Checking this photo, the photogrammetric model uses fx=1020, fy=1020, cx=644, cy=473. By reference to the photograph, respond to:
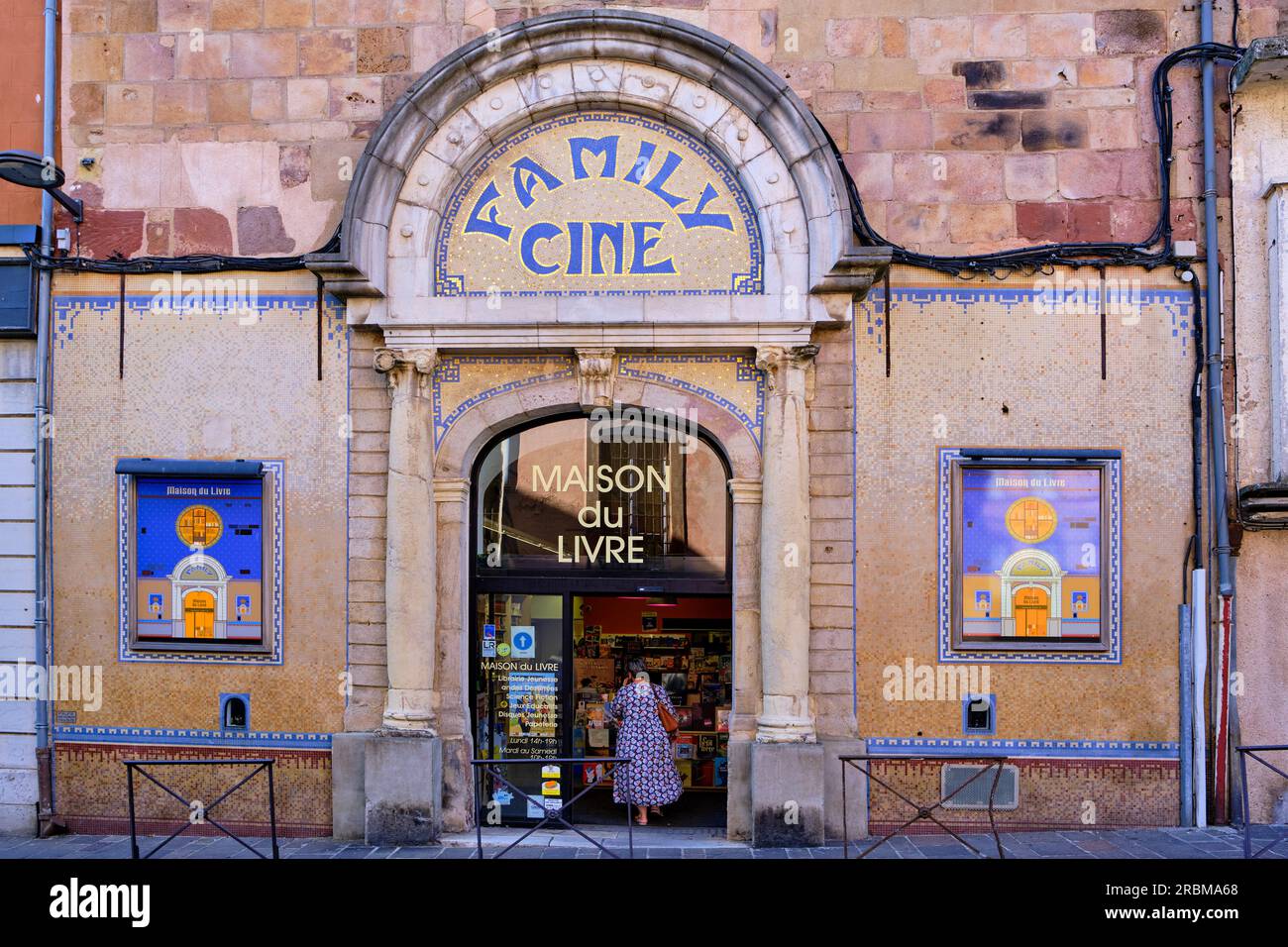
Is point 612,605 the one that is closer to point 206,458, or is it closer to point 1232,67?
point 206,458

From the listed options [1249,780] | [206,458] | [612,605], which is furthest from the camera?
[612,605]

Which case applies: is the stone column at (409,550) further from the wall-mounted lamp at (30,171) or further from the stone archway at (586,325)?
the wall-mounted lamp at (30,171)

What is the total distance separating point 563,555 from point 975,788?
3835 millimetres

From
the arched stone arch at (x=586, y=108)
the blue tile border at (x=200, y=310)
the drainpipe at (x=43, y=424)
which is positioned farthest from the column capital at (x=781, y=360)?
the drainpipe at (x=43, y=424)

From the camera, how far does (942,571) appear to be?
26.9 feet

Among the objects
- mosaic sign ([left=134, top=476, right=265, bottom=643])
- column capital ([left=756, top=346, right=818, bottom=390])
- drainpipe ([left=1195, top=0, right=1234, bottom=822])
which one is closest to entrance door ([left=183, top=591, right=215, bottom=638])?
mosaic sign ([left=134, top=476, right=265, bottom=643])

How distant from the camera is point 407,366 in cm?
827

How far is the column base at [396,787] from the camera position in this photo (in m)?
8.05

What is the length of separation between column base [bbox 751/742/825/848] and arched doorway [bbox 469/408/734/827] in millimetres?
918

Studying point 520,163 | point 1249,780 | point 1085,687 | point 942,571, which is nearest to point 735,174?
point 520,163

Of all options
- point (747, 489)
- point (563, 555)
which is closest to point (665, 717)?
point (563, 555)

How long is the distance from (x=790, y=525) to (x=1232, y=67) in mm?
5144

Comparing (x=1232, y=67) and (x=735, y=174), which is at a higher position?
(x=1232, y=67)

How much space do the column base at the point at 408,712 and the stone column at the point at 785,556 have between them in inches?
104
